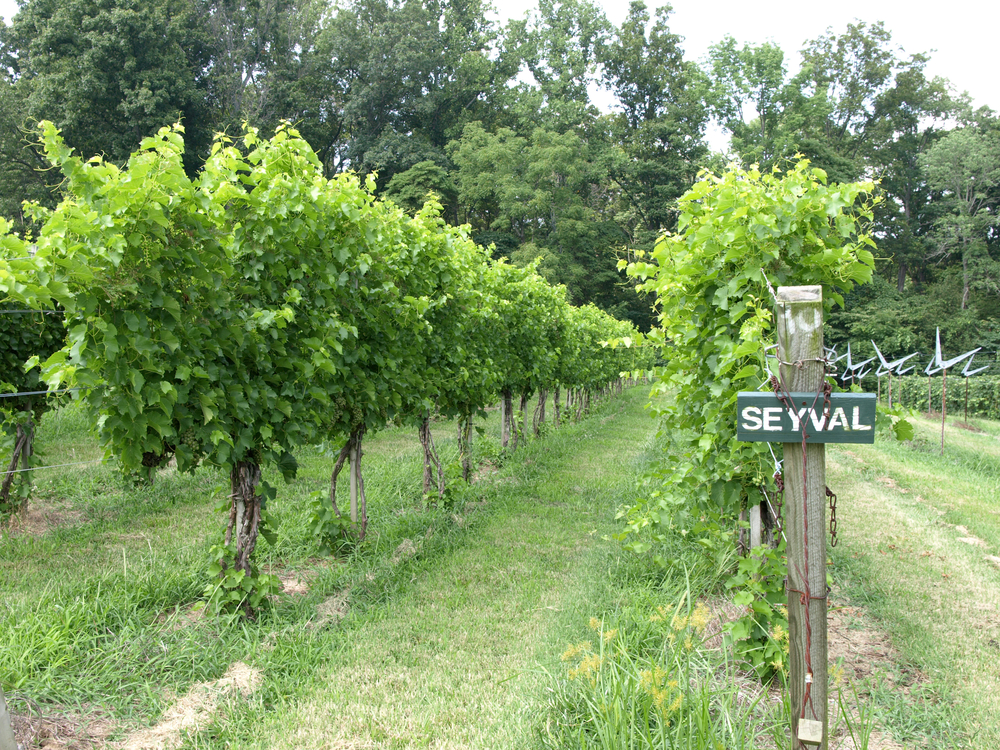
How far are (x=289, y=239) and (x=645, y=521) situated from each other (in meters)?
3.17

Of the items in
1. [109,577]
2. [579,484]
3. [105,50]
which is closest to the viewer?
[109,577]

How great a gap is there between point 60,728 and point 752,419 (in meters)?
3.55

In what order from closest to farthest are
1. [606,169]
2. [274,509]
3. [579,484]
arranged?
1. [274,509]
2. [579,484]
3. [606,169]

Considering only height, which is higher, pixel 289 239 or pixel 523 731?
pixel 289 239

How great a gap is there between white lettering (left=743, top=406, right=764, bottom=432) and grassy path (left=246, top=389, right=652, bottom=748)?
5.83ft

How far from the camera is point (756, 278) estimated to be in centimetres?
387

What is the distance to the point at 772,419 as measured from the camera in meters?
2.38

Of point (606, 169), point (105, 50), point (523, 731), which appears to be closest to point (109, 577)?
point (523, 731)

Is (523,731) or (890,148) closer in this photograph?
(523,731)

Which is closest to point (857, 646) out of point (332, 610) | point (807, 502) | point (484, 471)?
point (807, 502)

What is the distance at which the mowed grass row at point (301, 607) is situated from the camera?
365cm

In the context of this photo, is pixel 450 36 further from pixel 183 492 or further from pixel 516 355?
pixel 183 492

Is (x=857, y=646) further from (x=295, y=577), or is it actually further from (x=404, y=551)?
(x=295, y=577)

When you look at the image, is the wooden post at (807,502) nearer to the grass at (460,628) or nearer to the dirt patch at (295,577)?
the grass at (460,628)
